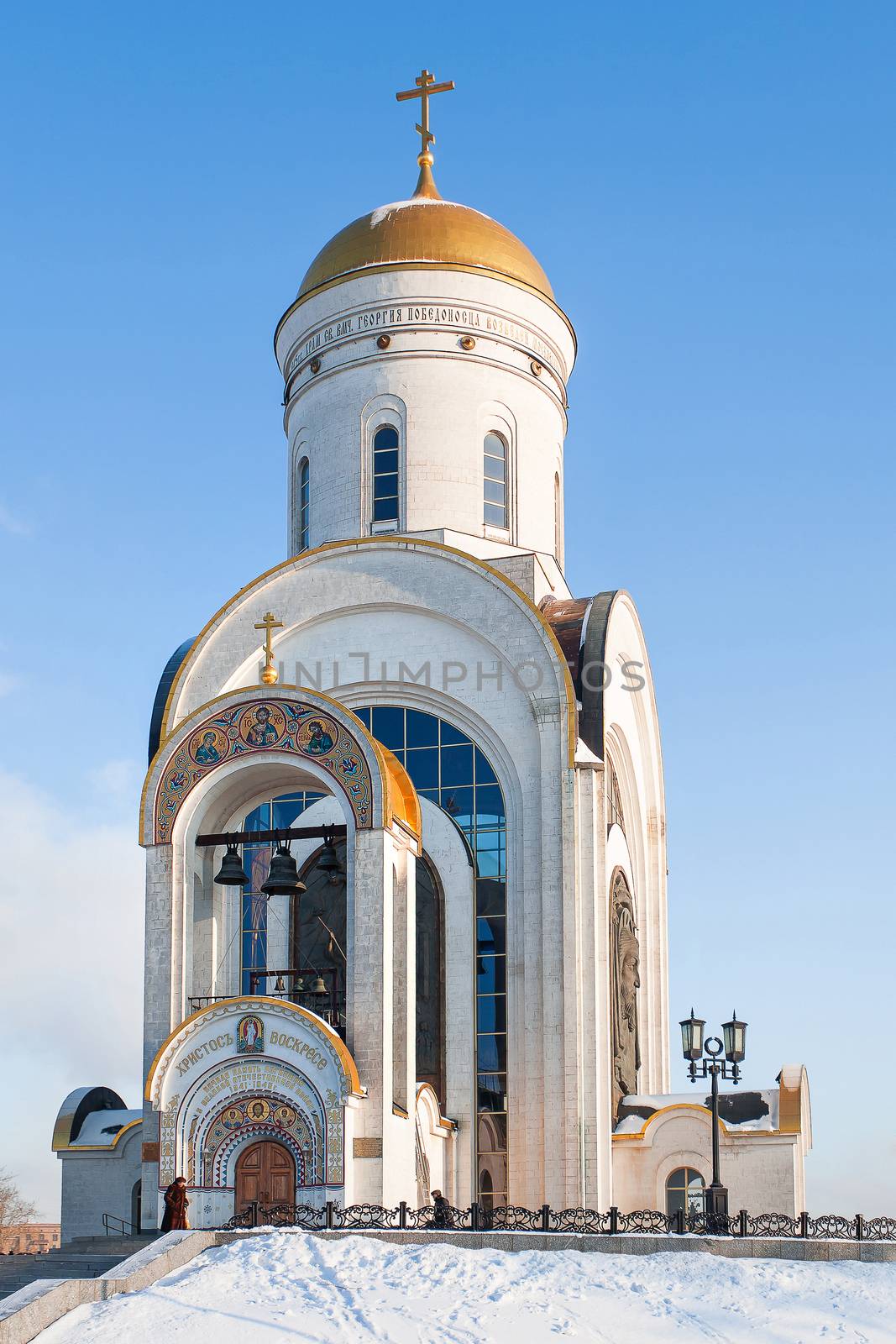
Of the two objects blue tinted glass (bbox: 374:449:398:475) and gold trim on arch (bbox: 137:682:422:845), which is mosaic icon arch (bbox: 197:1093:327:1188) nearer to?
gold trim on arch (bbox: 137:682:422:845)

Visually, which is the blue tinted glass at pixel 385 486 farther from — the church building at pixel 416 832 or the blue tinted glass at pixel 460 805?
the blue tinted glass at pixel 460 805

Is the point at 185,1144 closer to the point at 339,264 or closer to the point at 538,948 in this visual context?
the point at 538,948

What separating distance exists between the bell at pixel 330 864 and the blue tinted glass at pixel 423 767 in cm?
139

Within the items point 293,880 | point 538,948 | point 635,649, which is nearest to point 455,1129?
point 538,948

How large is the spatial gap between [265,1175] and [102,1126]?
4.58 meters

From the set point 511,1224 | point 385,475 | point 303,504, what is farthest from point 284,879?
point 303,504

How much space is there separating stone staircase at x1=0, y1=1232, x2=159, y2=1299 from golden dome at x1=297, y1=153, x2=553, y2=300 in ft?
45.9

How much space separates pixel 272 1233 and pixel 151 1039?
12.5 feet

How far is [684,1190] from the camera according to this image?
19875mm

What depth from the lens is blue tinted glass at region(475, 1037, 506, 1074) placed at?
2017 centimetres

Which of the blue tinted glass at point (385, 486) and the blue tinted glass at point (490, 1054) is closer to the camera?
the blue tinted glass at point (490, 1054)

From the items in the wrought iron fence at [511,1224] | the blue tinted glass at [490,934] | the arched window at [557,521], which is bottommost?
the wrought iron fence at [511,1224]

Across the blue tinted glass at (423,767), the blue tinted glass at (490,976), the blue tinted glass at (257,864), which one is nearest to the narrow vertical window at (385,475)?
the blue tinted glass at (423,767)

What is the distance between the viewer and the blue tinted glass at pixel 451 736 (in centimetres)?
2130
